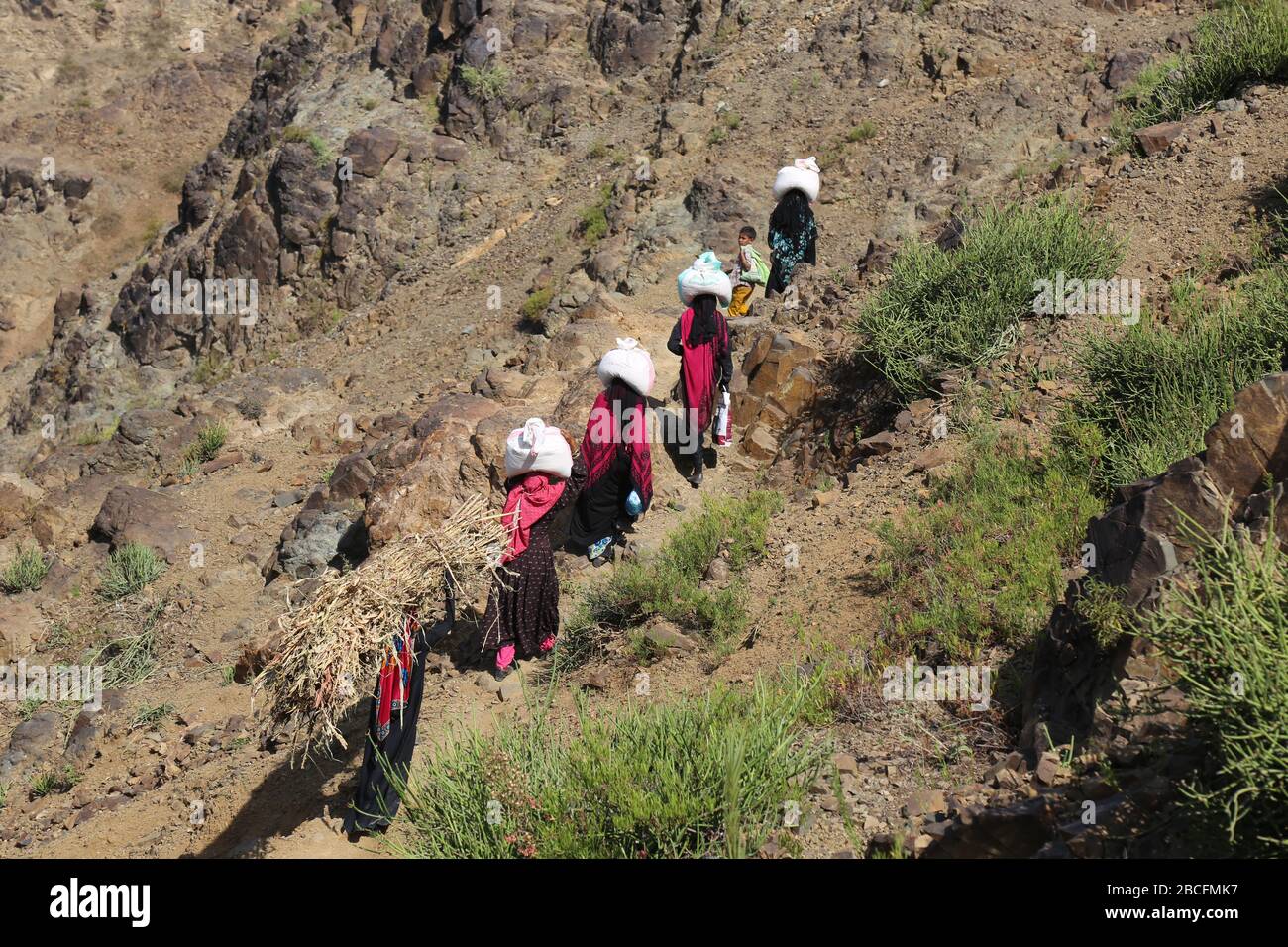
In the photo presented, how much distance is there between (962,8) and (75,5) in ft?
82.2

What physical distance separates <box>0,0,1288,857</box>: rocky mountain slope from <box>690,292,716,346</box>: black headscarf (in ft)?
3.42

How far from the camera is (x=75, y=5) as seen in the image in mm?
27406

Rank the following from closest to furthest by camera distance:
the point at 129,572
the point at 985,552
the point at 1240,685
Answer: the point at 1240,685 → the point at 985,552 → the point at 129,572

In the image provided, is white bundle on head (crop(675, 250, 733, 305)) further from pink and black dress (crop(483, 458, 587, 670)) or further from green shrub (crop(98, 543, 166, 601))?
green shrub (crop(98, 543, 166, 601))

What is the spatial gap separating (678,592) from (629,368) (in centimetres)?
152

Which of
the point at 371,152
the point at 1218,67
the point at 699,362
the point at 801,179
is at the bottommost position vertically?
the point at 699,362

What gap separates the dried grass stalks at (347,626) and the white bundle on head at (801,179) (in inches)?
232

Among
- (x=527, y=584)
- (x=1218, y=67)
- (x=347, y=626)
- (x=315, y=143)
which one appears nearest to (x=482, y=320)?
(x=315, y=143)

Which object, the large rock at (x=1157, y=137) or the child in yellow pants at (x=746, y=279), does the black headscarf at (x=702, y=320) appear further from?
the large rock at (x=1157, y=137)

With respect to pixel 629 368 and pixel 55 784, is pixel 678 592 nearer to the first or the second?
pixel 629 368

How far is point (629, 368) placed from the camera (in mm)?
6602

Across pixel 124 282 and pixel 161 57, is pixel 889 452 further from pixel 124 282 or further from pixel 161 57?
pixel 161 57

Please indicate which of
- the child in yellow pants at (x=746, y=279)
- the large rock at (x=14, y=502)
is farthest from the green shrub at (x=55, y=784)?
the child in yellow pants at (x=746, y=279)

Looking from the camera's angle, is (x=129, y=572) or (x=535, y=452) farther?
(x=129, y=572)
